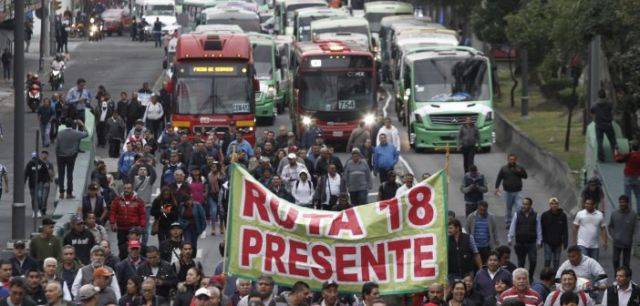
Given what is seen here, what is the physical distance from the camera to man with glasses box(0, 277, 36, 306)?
18.6 meters

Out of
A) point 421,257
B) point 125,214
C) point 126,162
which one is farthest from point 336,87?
point 421,257

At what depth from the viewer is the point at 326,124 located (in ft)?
147

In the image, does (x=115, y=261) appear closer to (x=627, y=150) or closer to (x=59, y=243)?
(x=59, y=243)

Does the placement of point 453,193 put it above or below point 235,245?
below

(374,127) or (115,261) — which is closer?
(115,261)

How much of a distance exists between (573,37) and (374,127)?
5.08 metres

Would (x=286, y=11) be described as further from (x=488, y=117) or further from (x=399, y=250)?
(x=399, y=250)

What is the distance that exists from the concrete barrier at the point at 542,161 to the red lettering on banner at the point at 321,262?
50.4 feet

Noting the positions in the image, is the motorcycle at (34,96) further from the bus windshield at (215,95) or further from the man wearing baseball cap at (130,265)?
the man wearing baseball cap at (130,265)

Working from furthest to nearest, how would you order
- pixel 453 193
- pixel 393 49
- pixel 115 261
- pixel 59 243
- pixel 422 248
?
pixel 393 49, pixel 453 193, pixel 59 243, pixel 115 261, pixel 422 248

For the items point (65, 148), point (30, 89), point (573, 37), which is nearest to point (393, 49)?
point (30, 89)

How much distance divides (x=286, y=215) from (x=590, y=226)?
7.32 meters

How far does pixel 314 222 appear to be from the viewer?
63.8 feet

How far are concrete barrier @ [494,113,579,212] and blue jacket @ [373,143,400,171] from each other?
345cm
